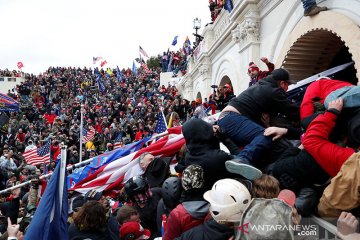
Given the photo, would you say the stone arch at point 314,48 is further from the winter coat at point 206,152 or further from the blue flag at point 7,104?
the blue flag at point 7,104

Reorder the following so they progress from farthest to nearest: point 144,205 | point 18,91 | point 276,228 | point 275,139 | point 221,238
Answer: point 18,91 → point 144,205 → point 275,139 → point 221,238 → point 276,228

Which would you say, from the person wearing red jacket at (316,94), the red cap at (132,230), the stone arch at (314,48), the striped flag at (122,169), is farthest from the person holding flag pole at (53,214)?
the stone arch at (314,48)

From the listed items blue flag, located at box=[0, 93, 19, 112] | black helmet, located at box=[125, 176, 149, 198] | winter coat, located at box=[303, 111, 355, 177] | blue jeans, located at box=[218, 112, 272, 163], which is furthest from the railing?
winter coat, located at box=[303, 111, 355, 177]

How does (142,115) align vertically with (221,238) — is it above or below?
above

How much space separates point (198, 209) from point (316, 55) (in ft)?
23.1

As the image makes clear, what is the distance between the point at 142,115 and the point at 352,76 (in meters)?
14.9

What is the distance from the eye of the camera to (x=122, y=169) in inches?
218

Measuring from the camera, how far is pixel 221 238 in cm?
247

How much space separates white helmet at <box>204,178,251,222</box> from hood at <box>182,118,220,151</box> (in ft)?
2.91

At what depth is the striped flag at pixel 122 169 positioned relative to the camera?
5.46m

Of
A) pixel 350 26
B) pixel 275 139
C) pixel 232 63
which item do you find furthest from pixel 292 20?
pixel 275 139

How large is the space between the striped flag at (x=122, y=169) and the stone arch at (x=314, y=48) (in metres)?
3.75

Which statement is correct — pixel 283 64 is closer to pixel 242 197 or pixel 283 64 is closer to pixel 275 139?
pixel 275 139

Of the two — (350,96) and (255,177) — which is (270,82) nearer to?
(350,96)
